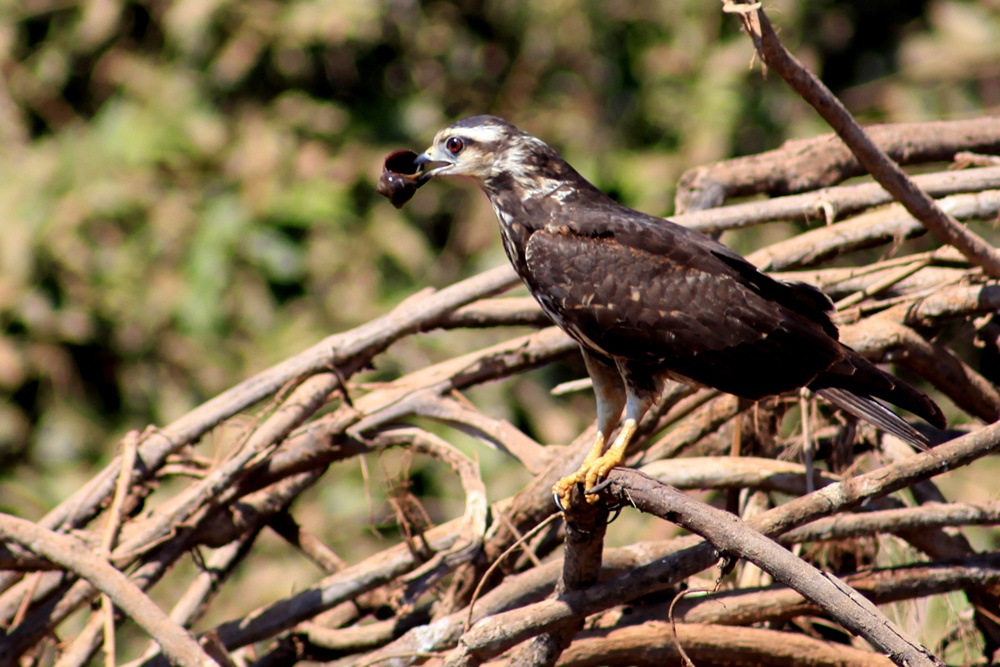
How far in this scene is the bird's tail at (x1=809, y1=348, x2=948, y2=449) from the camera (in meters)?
Result: 2.91

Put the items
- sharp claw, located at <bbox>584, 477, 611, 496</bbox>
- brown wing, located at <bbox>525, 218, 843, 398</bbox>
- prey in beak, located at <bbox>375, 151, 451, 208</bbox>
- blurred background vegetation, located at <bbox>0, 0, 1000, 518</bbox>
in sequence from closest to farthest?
sharp claw, located at <bbox>584, 477, 611, 496</bbox> → brown wing, located at <bbox>525, 218, 843, 398</bbox> → prey in beak, located at <bbox>375, 151, 451, 208</bbox> → blurred background vegetation, located at <bbox>0, 0, 1000, 518</bbox>

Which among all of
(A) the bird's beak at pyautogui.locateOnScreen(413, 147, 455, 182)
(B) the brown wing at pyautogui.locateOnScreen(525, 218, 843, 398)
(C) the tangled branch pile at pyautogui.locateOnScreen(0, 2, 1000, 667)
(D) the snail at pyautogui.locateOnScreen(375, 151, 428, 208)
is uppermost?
(A) the bird's beak at pyautogui.locateOnScreen(413, 147, 455, 182)

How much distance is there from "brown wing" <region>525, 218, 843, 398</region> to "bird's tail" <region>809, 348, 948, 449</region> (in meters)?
0.05

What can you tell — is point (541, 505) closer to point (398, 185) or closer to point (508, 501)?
point (508, 501)

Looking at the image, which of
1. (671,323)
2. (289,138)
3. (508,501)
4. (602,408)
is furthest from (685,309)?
(289,138)

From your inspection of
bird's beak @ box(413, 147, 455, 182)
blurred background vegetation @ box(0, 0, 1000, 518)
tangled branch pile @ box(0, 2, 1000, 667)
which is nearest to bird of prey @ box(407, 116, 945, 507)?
tangled branch pile @ box(0, 2, 1000, 667)

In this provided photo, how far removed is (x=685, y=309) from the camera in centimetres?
310

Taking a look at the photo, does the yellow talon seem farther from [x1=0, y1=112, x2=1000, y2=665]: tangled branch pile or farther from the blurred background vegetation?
the blurred background vegetation

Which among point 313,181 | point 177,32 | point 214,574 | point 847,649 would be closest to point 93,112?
point 177,32

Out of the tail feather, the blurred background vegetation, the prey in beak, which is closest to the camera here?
the tail feather

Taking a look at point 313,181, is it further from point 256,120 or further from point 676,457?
point 676,457

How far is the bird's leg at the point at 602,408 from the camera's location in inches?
118

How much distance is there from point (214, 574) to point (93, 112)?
4.11 m

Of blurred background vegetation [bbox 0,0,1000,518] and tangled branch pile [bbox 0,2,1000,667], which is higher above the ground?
blurred background vegetation [bbox 0,0,1000,518]
